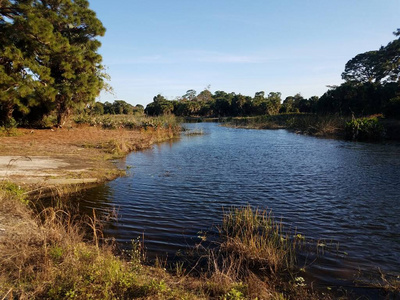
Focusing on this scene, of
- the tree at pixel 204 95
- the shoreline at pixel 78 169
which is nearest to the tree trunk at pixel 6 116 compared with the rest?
the shoreline at pixel 78 169

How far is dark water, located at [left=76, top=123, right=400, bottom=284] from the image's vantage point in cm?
618

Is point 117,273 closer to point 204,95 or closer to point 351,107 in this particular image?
point 351,107

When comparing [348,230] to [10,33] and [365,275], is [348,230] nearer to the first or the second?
[365,275]

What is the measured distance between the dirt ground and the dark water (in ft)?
4.12

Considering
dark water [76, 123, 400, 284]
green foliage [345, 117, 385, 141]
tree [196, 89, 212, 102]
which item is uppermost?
tree [196, 89, 212, 102]

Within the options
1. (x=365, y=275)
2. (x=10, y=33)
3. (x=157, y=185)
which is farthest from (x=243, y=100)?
(x=365, y=275)

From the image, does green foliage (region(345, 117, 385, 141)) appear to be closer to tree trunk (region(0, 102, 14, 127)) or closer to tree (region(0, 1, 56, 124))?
tree (region(0, 1, 56, 124))

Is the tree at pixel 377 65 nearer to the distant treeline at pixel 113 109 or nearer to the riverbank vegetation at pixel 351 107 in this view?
the riverbank vegetation at pixel 351 107

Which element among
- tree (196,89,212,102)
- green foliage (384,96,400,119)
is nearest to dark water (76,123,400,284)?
green foliage (384,96,400,119)

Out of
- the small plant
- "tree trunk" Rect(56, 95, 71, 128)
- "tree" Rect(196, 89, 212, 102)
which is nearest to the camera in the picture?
the small plant

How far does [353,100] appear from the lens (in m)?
45.3

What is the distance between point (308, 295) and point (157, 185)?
25.4 feet

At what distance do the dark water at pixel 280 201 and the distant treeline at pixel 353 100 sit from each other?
24512mm

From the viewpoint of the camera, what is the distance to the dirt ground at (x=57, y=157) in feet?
34.2
